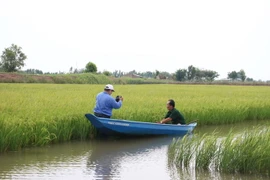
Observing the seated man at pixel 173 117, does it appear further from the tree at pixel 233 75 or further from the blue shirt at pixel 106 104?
the tree at pixel 233 75

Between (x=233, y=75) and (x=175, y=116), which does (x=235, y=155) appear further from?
(x=233, y=75)

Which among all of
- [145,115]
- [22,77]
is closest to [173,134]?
[145,115]

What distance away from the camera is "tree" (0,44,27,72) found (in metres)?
57.6

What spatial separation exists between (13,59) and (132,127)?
167ft

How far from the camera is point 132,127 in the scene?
10.6 meters

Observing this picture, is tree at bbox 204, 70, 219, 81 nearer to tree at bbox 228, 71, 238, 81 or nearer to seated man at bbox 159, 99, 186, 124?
tree at bbox 228, 71, 238, 81

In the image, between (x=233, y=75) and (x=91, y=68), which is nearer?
(x=91, y=68)

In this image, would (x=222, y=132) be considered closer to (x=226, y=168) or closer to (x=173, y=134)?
(x=173, y=134)

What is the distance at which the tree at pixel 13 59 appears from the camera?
57.6 metres

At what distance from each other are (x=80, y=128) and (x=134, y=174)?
3.59 m

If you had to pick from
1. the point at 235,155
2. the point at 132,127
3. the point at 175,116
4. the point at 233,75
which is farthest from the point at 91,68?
the point at 235,155

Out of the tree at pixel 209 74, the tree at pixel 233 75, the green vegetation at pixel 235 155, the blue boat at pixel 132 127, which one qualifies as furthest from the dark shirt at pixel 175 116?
the tree at pixel 233 75

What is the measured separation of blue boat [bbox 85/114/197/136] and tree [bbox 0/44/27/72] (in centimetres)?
4990

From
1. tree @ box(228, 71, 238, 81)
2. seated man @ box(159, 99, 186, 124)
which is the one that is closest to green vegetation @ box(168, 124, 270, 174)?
seated man @ box(159, 99, 186, 124)
